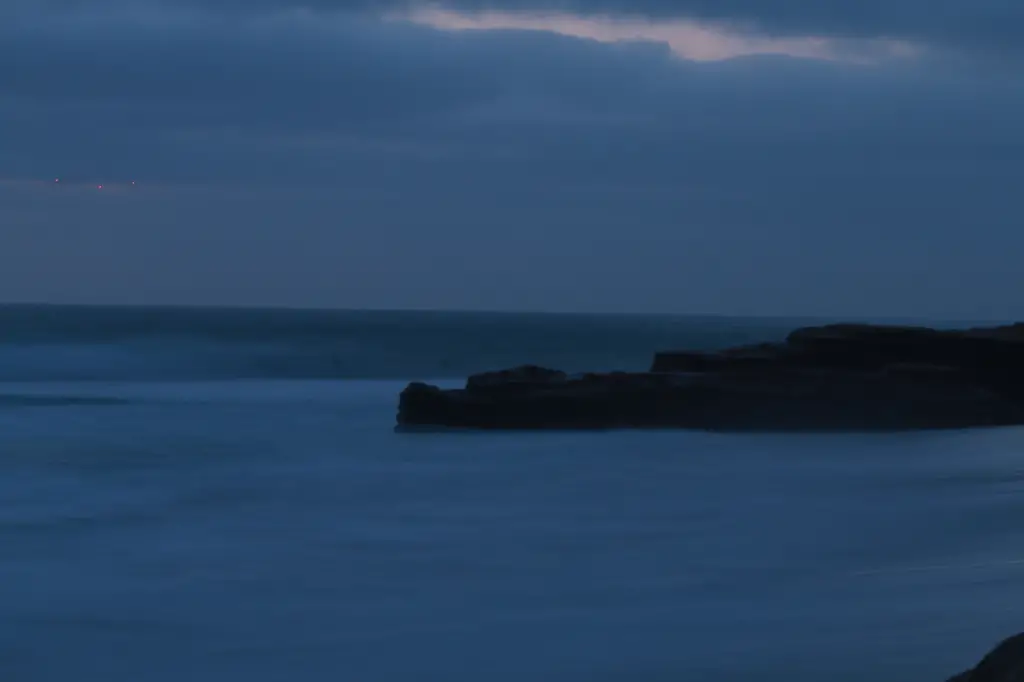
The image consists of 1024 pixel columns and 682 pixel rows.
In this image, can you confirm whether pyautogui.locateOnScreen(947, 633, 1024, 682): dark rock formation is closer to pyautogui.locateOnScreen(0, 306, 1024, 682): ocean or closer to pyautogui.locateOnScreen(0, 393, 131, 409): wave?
pyautogui.locateOnScreen(0, 306, 1024, 682): ocean

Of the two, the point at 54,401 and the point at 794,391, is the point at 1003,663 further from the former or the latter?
the point at 54,401

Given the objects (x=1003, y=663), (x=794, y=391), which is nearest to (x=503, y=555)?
(x=1003, y=663)

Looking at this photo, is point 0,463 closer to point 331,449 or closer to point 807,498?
point 331,449

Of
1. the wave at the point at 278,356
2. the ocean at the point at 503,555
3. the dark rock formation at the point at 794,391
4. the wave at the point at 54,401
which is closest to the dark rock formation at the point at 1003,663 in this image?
the ocean at the point at 503,555

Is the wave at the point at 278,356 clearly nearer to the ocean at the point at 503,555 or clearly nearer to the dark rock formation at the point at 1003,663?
the ocean at the point at 503,555

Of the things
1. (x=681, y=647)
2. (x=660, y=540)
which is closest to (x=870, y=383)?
(x=660, y=540)

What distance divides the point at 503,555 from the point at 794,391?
39.6 ft

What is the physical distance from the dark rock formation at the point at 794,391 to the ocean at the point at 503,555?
0.87 meters

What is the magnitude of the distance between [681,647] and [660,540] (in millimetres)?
4045

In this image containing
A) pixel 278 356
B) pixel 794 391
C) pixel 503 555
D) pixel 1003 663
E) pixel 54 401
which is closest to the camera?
pixel 1003 663

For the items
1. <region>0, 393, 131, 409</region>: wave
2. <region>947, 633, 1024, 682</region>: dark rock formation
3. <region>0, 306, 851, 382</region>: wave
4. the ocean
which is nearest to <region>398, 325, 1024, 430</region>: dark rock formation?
the ocean

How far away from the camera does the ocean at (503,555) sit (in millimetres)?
7945

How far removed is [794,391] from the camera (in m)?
22.4

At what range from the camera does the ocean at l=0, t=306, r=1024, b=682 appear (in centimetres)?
795
